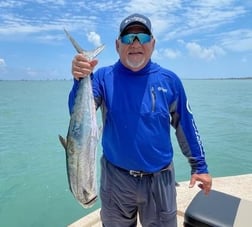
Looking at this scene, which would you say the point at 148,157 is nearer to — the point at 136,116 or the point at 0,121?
the point at 136,116

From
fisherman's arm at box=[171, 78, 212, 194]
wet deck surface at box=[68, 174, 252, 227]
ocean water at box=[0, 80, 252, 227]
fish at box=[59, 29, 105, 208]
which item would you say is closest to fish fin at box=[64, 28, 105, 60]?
fish at box=[59, 29, 105, 208]

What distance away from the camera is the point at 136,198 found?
2168 millimetres

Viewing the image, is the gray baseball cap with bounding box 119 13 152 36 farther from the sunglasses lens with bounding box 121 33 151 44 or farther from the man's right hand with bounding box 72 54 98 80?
the man's right hand with bounding box 72 54 98 80

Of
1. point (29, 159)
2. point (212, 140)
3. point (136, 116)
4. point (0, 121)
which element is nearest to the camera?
point (136, 116)

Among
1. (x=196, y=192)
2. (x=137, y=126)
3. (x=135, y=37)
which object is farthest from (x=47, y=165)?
(x=135, y=37)

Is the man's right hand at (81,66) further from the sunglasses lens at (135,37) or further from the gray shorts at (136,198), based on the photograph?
the gray shorts at (136,198)

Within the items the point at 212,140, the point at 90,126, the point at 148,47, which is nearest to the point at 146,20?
the point at 148,47

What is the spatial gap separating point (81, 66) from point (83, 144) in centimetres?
44

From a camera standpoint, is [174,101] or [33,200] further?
[33,200]

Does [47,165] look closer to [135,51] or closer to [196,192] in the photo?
[196,192]

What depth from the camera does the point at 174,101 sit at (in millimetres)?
2191

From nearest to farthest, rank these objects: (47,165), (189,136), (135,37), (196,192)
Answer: (135,37), (189,136), (196,192), (47,165)

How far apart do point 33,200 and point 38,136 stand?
8.48 meters

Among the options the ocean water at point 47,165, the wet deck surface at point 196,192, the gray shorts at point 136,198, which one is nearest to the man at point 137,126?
the gray shorts at point 136,198
